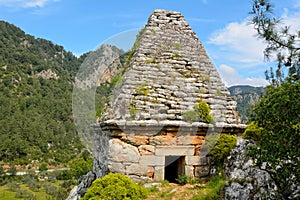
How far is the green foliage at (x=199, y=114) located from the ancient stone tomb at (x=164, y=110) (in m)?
0.02

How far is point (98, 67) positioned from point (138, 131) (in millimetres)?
3164

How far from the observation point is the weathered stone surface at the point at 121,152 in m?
7.08

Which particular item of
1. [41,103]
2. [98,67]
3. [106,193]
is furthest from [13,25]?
[106,193]

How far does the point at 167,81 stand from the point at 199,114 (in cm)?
112

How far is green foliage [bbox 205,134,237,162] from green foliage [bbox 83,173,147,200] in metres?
2.01

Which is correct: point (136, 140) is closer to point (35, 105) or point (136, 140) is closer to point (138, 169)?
point (138, 169)

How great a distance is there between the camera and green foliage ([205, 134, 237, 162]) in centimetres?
746

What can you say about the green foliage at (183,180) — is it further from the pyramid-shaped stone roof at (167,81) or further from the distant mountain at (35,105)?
the distant mountain at (35,105)

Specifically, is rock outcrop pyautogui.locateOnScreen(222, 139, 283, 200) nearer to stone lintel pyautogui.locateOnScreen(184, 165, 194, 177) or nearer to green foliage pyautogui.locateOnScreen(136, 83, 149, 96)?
stone lintel pyautogui.locateOnScreen(184, 165, 194, 177)

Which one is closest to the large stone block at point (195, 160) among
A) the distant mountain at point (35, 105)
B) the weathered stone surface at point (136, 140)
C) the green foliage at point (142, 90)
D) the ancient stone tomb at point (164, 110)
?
the ancient stone tomb at point (164, 110)

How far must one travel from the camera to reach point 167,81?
7.96m

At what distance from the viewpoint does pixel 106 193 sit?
607 cm

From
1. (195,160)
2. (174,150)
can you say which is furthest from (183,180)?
(174,150)

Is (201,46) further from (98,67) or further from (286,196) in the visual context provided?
(286,196)
